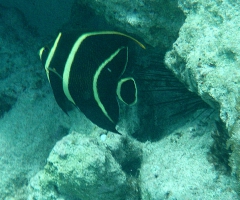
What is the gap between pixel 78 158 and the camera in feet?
7.04

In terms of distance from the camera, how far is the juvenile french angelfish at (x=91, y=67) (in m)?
1.39

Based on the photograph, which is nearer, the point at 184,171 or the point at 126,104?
the point at 126,104

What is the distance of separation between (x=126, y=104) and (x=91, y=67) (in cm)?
60

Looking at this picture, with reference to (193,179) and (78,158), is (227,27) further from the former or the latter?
(78,158)

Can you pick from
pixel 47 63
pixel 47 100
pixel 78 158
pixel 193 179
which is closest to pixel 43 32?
pixel 47 100

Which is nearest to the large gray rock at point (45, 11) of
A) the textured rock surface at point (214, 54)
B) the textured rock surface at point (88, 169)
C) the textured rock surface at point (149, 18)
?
the textured rock surface at point (149, 18)

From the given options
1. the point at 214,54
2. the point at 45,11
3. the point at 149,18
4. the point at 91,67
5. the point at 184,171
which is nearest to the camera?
the point at 91,67

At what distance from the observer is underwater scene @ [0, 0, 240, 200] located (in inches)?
56.4

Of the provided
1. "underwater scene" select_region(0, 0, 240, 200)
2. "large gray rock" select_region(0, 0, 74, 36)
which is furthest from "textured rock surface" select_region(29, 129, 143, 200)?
"large gray rock" select_region(0, 0, 74, 36)

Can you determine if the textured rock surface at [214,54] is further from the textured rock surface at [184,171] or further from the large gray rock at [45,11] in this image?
the large gray rock at [45,11]

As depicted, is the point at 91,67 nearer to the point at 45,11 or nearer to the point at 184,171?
the point at 184,171

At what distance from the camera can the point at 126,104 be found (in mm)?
1923

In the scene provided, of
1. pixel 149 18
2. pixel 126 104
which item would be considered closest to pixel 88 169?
pixel 126 104

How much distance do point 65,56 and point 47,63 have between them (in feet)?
0.39
